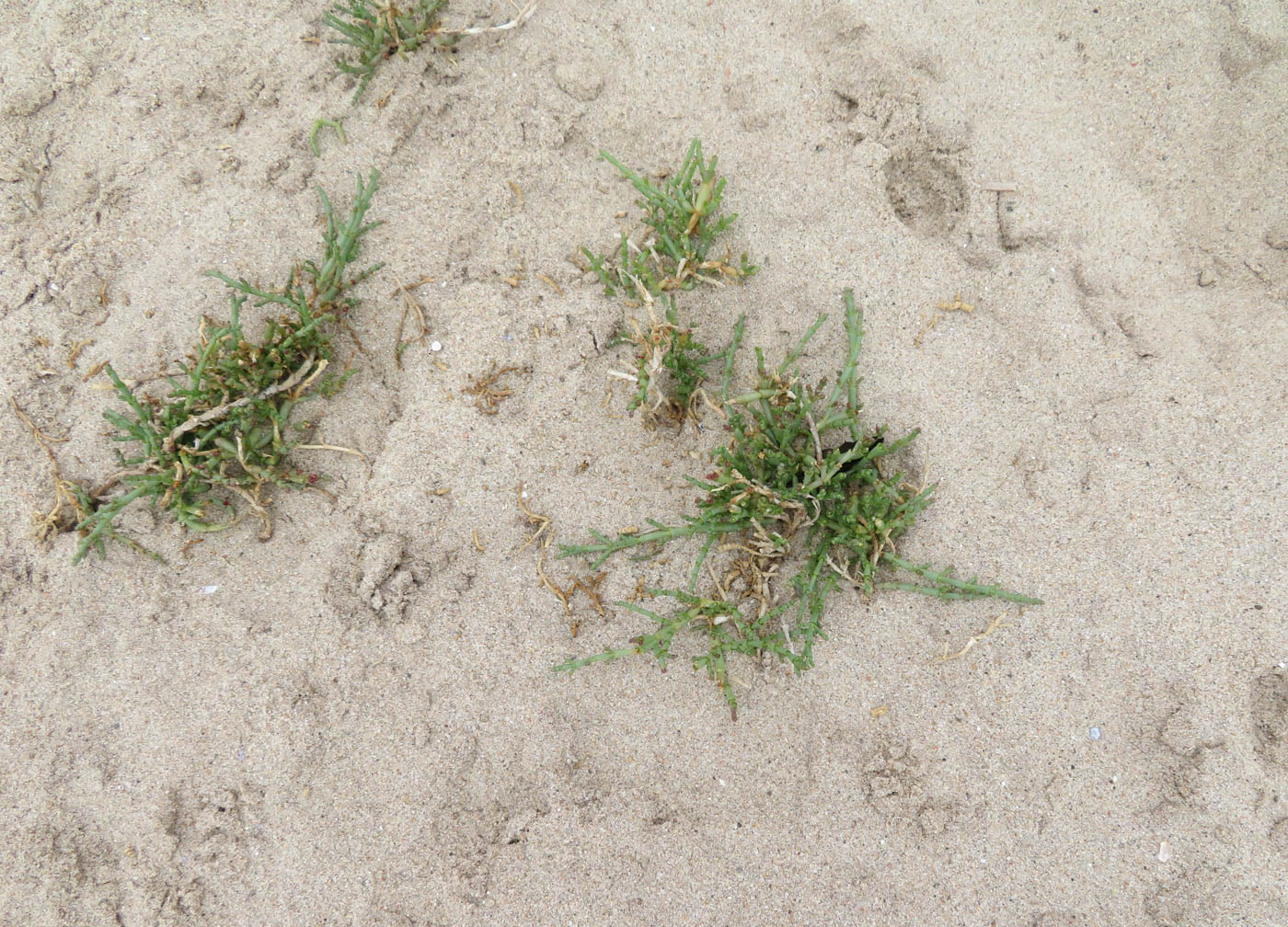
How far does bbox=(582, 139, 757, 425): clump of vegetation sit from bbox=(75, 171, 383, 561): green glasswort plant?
80 centimetres

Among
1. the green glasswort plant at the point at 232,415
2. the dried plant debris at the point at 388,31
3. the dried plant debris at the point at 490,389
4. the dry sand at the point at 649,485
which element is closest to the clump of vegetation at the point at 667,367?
the dry sand at the point at 649,485

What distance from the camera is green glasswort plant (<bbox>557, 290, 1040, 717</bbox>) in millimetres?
2086

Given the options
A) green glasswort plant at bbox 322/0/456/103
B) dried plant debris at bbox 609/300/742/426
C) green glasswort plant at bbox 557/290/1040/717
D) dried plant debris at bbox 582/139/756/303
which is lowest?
green glasswort plant at bbox 557/290/1040/717

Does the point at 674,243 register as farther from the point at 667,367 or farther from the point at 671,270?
the point at 667,367

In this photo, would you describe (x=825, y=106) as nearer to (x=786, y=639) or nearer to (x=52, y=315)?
(x=786, y=639)

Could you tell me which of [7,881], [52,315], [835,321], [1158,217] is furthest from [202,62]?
[1158,217]

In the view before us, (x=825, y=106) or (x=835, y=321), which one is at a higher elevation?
(x=825, y=106)

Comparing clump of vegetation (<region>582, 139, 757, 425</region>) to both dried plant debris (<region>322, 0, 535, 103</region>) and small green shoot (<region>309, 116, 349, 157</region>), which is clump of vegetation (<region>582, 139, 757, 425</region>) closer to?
dried plant debris (<region>322, 0, 535, 103</region>)

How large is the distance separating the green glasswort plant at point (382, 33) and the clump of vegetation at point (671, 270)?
737mm

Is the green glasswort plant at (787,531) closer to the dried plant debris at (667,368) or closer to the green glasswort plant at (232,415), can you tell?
the dried plant debris at (667,368)

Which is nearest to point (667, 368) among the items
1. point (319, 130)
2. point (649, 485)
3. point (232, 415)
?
point (649, 485)

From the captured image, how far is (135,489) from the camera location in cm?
219

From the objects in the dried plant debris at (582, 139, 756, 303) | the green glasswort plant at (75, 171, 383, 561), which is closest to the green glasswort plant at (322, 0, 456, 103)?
the green glasswort plant at (75, 171, 383, 561)

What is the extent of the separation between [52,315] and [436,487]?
1.34m
